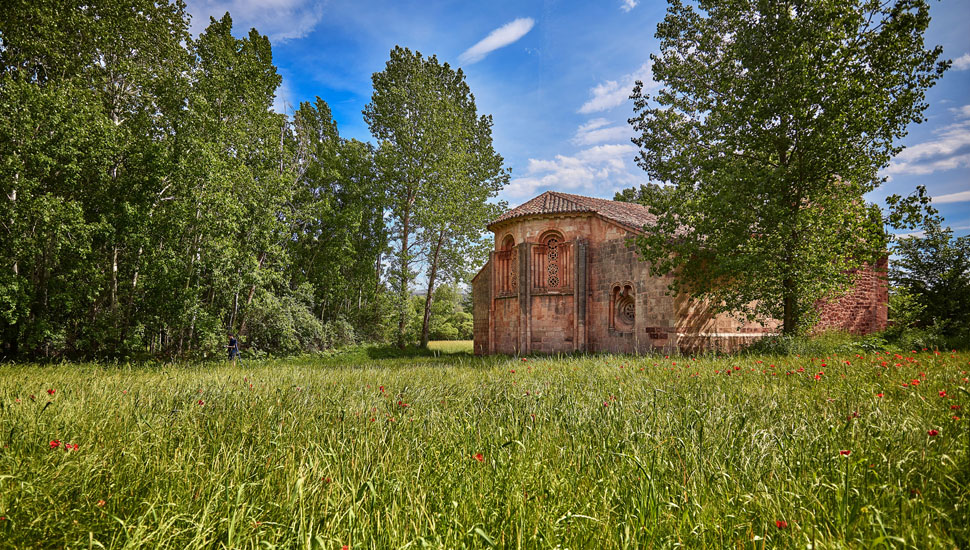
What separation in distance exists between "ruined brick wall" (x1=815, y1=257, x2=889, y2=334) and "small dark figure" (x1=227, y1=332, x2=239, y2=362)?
74.3 feet

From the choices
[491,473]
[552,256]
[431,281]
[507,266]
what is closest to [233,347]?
[431,281]

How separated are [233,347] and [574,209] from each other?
13750 mm

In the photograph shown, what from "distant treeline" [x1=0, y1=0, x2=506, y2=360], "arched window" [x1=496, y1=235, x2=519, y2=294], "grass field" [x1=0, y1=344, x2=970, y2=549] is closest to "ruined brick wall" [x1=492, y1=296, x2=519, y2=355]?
"arched window" [x1=496, y1=235, x2=519, y2=294]

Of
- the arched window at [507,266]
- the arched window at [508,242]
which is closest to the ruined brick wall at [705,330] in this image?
the arched window at [507,266]

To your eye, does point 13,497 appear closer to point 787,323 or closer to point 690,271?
point 690,271

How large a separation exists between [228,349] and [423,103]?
607 inches

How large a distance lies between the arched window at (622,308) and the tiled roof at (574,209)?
2.48 m

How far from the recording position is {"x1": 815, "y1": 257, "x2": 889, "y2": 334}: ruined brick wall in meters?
17.3

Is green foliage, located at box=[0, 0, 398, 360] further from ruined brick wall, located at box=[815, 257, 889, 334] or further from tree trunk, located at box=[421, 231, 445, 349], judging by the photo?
ruined brick wall, located at box=[815, 257, 889, 334]

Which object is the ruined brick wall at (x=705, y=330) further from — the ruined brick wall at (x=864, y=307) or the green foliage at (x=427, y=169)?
the green foliage at (x=427, y=169)

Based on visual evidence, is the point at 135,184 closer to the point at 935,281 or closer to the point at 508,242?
the point at 508,242

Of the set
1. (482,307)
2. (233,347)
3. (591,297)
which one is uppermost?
(591,297)

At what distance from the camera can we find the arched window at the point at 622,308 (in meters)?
15.7

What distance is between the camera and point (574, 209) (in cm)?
1706
